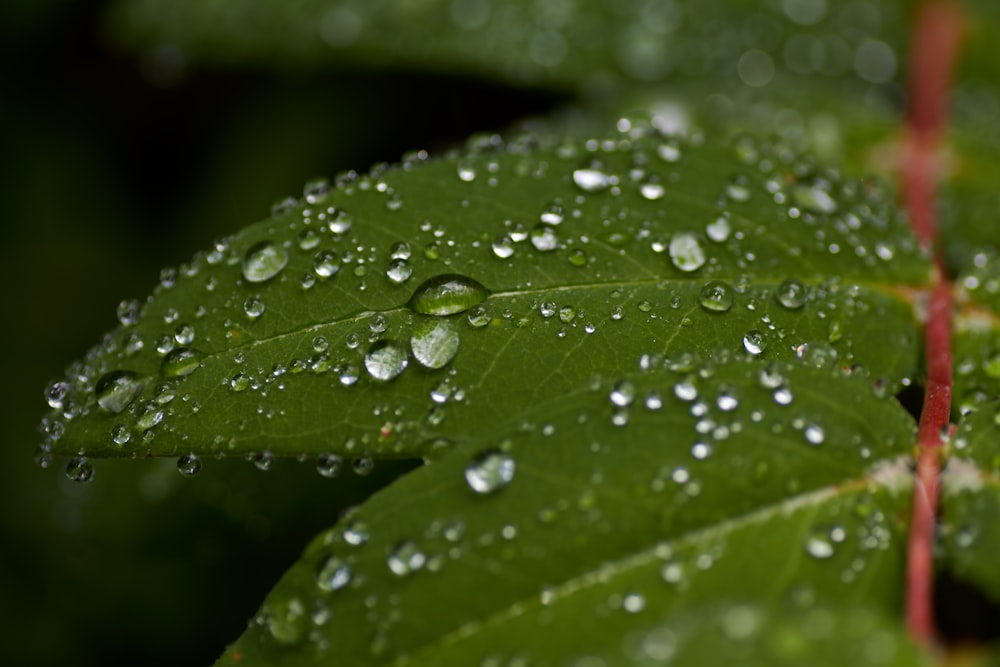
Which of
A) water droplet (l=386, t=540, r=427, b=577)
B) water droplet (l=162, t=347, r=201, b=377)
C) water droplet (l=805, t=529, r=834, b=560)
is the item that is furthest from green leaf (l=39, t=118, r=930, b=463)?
water droplet (l=805, t=529, r=834, b=560)

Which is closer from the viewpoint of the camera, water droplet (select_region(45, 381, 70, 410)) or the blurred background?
water droplet (select_region(45, 381, 70, 410))

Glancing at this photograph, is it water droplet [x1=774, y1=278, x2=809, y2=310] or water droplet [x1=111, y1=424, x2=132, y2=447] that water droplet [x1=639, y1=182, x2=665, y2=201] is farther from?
water droplet [x1=111, y1=424, x2=132, y2=447]

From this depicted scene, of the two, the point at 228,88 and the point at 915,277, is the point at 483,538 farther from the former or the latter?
the point at 228,88

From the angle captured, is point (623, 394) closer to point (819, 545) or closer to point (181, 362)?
point (819, 545)

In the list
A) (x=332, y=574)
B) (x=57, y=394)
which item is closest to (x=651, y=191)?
(x=332, y=574)

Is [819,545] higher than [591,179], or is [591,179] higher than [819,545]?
[591,179]

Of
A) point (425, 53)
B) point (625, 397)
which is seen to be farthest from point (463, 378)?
point (425, 53)
